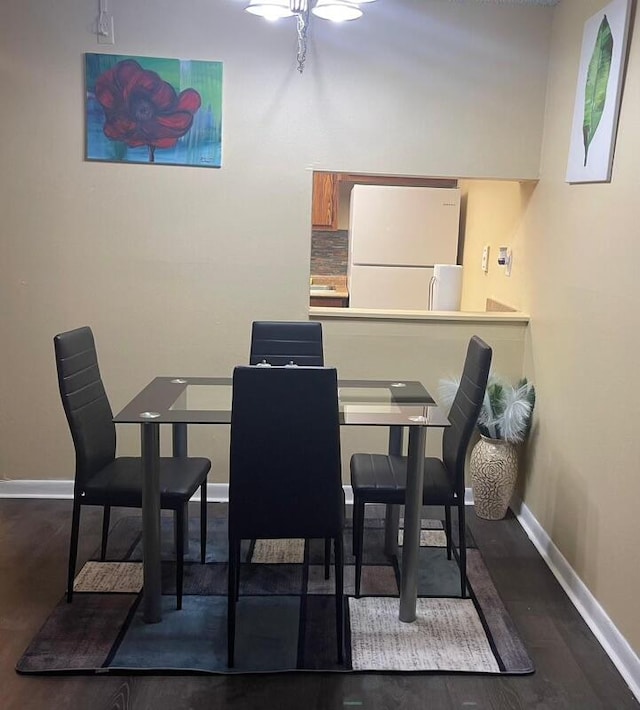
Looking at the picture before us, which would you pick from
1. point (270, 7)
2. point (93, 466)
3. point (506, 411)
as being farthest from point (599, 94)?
point (93, 466)

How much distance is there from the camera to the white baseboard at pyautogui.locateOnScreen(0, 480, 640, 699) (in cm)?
223

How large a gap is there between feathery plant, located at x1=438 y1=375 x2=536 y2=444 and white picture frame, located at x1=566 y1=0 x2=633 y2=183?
3.43 ft

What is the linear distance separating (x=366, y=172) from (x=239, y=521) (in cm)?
190

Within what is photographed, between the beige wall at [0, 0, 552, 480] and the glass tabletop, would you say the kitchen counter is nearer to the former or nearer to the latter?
the beige wall at [0, 0, 552, 480]

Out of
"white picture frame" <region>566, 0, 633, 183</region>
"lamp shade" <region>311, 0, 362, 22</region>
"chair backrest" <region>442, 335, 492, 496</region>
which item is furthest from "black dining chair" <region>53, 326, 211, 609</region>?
"white picture frame" <region>566, 0, 633, 183</region>

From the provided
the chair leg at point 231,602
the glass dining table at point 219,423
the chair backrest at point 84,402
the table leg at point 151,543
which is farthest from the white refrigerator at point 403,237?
the chair leg at point 231,602

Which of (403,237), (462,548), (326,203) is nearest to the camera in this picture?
(462,548)

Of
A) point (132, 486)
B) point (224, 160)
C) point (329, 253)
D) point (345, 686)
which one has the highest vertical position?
point (224, 160)

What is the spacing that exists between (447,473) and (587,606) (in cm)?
71

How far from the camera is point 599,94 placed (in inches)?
103

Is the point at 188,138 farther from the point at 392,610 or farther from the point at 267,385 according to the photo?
the point at 392,610

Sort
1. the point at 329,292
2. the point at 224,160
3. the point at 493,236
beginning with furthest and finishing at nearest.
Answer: the point at 329,292, the point at 493,236, the point at 224,160

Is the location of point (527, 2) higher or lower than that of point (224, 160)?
higher

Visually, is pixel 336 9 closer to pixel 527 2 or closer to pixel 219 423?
pixel 527 2
